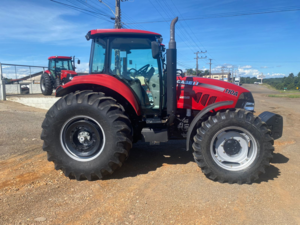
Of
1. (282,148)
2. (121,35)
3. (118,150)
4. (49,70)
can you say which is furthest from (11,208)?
(49,70)

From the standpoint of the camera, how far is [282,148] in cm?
515

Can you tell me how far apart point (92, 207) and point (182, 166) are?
1.79 metres

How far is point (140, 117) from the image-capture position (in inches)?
157

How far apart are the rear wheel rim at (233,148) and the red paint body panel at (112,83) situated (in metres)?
1.36

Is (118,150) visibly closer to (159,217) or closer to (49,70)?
(159,217)

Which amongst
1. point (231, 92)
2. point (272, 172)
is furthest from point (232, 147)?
point (231, 92)

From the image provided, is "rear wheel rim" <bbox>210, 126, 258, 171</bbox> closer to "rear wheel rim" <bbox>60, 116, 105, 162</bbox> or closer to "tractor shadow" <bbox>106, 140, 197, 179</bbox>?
"tractor shadow" <bbox>106, 140, 197, 179</bbox>

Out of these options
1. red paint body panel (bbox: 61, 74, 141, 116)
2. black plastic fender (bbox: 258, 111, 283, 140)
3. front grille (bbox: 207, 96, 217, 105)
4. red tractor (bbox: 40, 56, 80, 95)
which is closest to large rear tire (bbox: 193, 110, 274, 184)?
black plastic fender (bbox: 258, 111, 283, 140)

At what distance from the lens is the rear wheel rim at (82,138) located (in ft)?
11.4

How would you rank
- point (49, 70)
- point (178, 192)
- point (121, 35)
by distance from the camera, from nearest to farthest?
point (178, 192) → point (121, 35) → point (49, 70)

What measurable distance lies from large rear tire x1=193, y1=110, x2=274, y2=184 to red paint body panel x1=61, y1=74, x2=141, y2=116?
1.15 meters

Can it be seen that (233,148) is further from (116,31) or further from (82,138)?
(116,31)

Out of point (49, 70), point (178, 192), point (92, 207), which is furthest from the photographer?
point (49, 70)

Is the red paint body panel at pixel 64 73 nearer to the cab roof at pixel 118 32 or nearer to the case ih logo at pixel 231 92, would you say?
the cab roof at pixel 118 32
